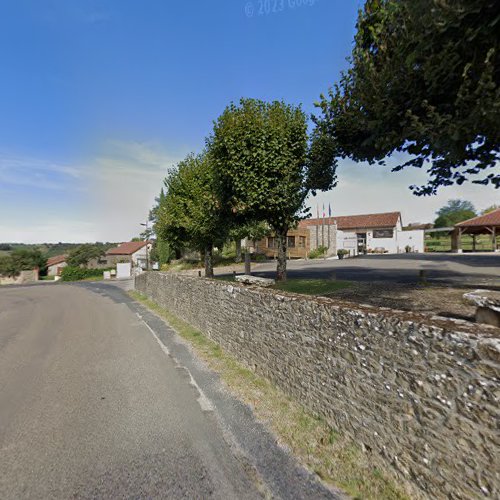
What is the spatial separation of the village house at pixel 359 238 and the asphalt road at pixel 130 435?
121 feet

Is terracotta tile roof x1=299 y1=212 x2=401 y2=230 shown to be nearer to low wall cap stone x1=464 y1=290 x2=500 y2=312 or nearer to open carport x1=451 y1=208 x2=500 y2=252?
open carport x1=451 y1=208 x2=500 y2=252

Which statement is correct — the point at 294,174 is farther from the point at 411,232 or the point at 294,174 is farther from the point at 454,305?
the point at 411,232

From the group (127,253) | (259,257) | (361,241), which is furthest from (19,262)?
(361,241)

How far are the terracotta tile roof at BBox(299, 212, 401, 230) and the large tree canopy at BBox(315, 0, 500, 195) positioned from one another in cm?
3691

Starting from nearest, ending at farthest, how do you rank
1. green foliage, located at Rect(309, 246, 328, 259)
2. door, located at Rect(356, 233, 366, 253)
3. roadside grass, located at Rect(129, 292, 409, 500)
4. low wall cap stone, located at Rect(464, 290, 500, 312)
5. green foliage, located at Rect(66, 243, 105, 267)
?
roadside grass, located at Rect(129, 292, 409, 500) < low wall cap stone, located at Rect(464, 290, 500, 312) < green foliage, located at Rect(309, 246, 328, 259) < door, located at Rect(356, 233, 366, 253) < green foliage, located at Rect(66, 243, 105, 267)

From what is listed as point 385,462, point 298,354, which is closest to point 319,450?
point 385,462

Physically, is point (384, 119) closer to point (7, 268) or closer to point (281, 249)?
point (281, 249)

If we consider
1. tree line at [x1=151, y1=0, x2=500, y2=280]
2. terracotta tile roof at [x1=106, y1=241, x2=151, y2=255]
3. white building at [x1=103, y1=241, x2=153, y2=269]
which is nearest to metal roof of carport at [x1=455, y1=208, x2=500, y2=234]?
tree line at [x1=151, y1=0, x2=500, y2=280]

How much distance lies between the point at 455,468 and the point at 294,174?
10131 millimetres

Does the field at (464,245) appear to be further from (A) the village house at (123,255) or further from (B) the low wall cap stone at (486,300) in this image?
(A) the village house at (123,255)

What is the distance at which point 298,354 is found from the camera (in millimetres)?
4410

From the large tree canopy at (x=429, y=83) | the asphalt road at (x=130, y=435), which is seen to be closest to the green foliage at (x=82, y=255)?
the asphalt road at (x=130, y=435)

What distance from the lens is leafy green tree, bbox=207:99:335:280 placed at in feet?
36.6

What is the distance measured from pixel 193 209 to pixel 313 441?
15.4 metres
